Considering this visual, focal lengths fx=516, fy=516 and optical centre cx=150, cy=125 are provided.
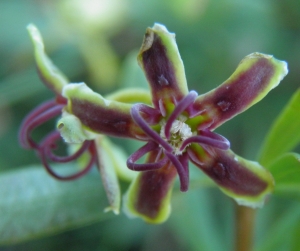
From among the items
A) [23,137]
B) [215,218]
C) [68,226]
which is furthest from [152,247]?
[23,137]

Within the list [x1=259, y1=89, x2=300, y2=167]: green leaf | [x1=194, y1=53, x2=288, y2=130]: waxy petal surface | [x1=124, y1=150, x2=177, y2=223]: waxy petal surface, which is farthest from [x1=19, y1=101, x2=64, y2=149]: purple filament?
[x1=259, y1=89, x2=300, y2=167]: green leaf

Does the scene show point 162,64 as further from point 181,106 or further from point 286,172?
point 286,172

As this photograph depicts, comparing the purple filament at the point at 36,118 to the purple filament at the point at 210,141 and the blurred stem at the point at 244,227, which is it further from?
the blurred stem at the point at 244,227

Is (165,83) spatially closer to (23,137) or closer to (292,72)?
(23,137)

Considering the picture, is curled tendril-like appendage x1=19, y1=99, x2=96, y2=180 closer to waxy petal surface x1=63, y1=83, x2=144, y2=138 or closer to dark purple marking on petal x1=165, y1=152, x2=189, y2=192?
waxy petal surface x1=63, y1=83, x2=144, y2=138

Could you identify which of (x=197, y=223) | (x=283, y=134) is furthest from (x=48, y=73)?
(x=197, y=223)

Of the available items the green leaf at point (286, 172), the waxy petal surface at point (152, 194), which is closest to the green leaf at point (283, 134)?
the green leaf at point (286, 172)
